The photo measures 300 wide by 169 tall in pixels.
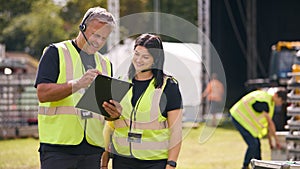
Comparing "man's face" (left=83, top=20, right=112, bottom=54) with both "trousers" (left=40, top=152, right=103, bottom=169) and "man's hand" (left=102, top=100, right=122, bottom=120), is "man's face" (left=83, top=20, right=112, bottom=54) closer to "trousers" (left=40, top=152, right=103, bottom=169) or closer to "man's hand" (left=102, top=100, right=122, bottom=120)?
"man's hand" (left=102, top=100, right=122, bottom=120)

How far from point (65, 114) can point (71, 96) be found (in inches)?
4.8

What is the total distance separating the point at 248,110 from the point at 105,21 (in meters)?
6.35

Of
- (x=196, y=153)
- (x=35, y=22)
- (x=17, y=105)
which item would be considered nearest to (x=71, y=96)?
(x=196, y=153)

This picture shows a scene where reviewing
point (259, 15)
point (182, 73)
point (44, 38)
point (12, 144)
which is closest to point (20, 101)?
point (12, 144)

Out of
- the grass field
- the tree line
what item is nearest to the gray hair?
the grass field

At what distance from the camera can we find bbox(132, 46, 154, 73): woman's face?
170 inches

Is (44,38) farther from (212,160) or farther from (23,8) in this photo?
(212,160)

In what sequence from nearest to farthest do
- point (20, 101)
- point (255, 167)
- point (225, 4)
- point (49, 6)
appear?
point (255, 167) → point (20, 101) → point (225, 4) → point (49, 6)

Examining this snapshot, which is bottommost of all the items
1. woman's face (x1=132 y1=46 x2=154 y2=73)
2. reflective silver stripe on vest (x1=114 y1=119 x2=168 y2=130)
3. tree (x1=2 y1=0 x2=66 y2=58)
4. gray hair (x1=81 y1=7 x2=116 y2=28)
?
tree (x1=2 y1=0 x2=66 y2=58)

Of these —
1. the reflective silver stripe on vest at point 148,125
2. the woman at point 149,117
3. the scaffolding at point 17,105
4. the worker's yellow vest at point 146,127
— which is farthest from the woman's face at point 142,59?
the scaffolding at point 17,105

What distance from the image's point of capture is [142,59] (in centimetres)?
434

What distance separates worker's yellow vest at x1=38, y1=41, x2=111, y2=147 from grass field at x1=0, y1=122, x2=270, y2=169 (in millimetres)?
4544

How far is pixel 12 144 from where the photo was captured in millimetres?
15109

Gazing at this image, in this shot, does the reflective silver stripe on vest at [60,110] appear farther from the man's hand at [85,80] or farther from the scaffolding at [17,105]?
the scaffolding at [17,105]
